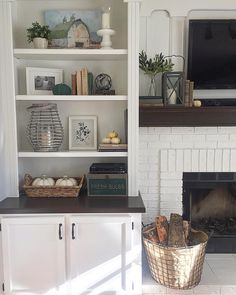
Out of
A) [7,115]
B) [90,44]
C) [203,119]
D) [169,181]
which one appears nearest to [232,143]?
[203,119]

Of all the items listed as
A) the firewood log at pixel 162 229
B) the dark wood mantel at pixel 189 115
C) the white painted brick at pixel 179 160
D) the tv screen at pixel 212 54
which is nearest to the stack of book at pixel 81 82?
the dark wood mantel at pixel 189 115

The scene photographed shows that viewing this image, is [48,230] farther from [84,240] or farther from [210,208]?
[210,208]

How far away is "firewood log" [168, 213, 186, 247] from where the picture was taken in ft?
6.95

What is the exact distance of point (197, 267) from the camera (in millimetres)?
2109

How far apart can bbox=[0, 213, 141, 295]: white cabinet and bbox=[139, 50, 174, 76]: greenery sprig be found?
112 cm

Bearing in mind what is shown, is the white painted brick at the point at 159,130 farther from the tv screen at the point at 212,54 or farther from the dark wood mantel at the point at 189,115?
the tv screen at the point at 212,54

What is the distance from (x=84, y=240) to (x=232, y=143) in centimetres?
144

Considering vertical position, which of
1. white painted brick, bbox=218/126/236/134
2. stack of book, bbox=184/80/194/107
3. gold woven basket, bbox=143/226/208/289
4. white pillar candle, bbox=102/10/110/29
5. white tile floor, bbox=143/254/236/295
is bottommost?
white tile floor, bbox=143/254/236/295

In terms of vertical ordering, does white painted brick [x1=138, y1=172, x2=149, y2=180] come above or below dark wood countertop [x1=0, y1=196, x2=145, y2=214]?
above

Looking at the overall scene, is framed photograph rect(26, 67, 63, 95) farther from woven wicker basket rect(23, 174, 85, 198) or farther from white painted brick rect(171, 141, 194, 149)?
white painted brick rect(171, 141, 194, 149)

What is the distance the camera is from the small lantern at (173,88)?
7.69 feet

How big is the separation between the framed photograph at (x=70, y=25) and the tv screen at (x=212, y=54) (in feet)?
2.47

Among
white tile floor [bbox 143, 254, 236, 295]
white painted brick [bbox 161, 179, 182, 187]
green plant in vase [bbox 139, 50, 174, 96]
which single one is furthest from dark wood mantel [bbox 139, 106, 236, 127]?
white tile floor [bbox 143, 254, 236, 295]

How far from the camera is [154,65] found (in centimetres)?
236
